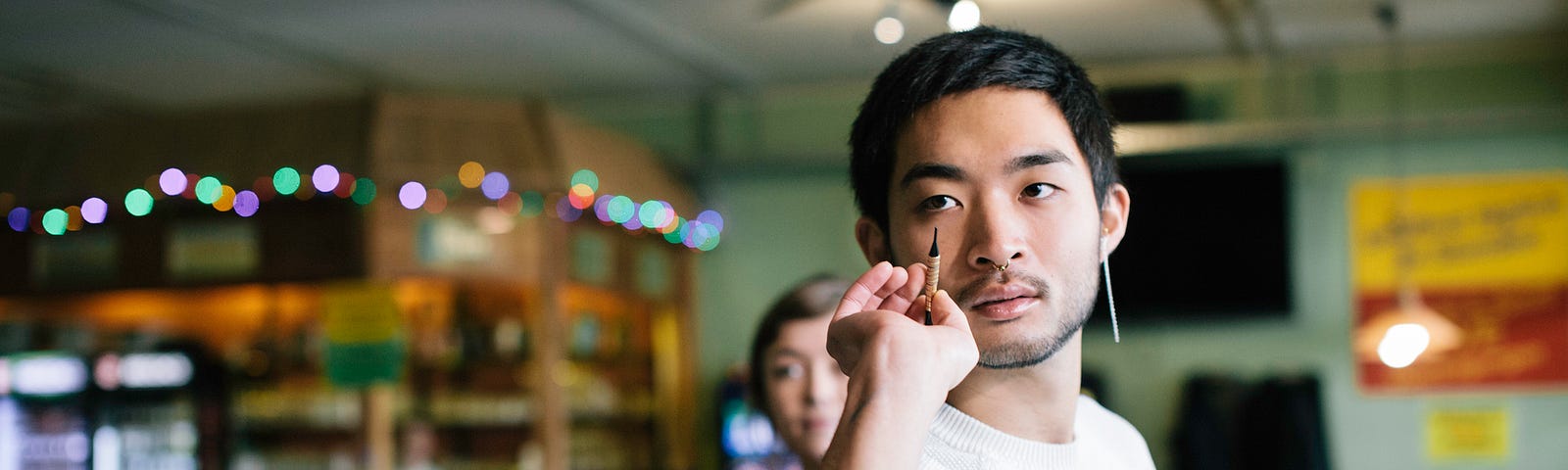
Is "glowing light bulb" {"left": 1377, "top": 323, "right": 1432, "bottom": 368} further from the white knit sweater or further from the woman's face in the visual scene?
the white knit sweater

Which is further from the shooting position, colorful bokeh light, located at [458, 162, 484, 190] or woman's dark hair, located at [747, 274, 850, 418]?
colorful bokeh light, located at [458, 162, 484, 190]

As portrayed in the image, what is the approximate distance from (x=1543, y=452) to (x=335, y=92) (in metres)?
6.02

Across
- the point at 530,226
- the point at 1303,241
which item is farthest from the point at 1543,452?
the point at 530,226

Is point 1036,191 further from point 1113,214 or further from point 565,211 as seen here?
point 565,211

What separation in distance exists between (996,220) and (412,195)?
14.4 ft

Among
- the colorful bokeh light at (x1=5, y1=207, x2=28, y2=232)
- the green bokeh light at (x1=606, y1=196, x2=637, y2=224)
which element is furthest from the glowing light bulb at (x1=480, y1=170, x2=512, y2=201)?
the colorful bokeh light at (x1=5, y1=207, x2=28, y2=232)

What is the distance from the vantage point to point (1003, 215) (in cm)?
124

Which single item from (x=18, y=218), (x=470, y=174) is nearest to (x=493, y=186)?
(x=470, y=174)

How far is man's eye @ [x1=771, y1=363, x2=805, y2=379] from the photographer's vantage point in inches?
106

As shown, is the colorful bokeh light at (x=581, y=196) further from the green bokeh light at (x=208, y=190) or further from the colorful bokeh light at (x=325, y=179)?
the green bokeh light at (x=208, y=190)

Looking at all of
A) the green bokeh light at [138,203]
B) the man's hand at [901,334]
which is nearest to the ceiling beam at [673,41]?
the green bokeh light at [138,203]

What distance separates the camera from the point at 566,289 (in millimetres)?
5871

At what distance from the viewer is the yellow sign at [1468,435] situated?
6.25 metres

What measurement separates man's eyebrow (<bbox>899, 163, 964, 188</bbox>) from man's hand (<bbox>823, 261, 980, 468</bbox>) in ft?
0.61
